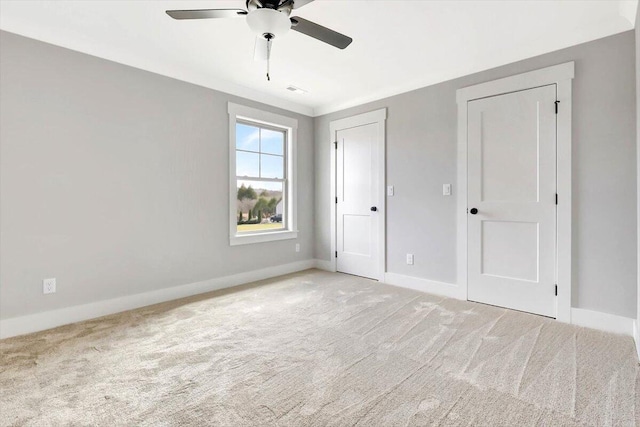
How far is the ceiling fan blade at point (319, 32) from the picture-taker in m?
1.92

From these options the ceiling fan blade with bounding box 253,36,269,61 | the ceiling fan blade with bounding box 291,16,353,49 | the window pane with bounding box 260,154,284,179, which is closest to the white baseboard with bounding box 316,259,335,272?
the window pane with bounding box 260,154,284,179

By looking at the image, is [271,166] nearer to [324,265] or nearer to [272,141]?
[272,141]

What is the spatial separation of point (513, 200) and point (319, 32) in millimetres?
2317

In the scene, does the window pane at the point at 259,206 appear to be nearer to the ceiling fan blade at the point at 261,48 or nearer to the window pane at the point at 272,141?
the window pane at the point at 272,141

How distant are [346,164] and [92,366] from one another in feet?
11.4

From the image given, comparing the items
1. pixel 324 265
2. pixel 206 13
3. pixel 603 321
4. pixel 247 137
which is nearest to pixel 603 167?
pixel 603 321

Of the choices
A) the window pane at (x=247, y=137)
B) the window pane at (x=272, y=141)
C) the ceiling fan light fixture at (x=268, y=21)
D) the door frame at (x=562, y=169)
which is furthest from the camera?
the window pane at (x=272, y=141)

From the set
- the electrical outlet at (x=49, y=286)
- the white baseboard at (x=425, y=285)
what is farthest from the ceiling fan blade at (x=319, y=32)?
the electrical outlet at (x=49, y=286)

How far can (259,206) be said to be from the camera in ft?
14.1

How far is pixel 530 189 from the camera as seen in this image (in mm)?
2873

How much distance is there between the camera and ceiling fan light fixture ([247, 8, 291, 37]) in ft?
5.76

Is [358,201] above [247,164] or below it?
below

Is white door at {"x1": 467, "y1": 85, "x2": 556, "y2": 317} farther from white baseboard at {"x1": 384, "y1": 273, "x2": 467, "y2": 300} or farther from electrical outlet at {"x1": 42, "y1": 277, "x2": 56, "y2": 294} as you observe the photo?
electrical outlet at {"x1": 42, "y1": 277, "x2": 56, "y2": 294}

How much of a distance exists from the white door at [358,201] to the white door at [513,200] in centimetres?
120
